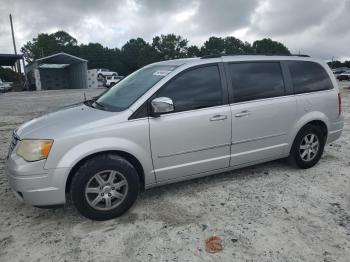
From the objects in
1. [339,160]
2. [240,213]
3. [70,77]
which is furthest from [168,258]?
[70,77]

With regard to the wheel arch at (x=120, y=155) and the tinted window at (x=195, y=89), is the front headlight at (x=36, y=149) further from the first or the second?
the tinted window at (x=195, y=89)

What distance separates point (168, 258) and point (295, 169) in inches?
113

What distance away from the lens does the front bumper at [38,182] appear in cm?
315

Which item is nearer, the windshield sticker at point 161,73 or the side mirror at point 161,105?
the side mirror at point 161,105

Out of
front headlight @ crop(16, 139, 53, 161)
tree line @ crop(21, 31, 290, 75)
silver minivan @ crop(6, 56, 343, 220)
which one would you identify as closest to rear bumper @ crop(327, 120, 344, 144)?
silver minivan @ crop(6, 56, 343, 220)

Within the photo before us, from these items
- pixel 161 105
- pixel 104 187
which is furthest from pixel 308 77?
A: pixel 104 187

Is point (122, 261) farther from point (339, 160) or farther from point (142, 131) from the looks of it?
point (339, 160)

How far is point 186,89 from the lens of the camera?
3.86 metres

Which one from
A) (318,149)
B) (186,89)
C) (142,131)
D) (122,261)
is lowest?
(122,261)

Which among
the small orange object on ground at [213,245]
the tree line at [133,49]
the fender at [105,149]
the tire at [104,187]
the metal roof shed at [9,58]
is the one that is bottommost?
the small orange object on ground at [213,245]

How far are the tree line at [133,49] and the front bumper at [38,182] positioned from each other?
73.9 metres

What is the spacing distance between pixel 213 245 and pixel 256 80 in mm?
2368

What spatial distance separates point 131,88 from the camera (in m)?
4.11

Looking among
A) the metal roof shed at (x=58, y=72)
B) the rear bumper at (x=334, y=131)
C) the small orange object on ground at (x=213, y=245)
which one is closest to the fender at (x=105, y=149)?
→ the small orange object on ground at (x=213, y=245)
